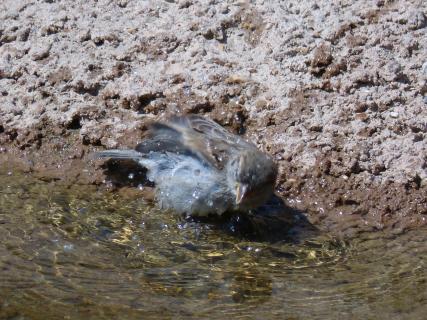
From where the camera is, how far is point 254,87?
615cm

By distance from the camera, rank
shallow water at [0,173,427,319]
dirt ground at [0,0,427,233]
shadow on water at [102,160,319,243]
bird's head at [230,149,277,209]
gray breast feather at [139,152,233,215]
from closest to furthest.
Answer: shallow water at [0,173,427,319], shadow on water at [102,160,319,243], bird's head at [230,149,277,209], gray breast feather at [139,152,233,215], dirt ground at [0,0,427,233]

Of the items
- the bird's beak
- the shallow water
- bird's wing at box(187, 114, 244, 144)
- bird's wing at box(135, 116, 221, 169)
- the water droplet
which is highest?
bird's wing at box(187, 114, 244, 144)

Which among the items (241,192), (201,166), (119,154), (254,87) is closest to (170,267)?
(241,192)

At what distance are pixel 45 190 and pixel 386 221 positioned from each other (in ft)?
6.80

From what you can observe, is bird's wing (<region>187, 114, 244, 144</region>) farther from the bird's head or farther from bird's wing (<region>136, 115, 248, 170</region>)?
the bird's head

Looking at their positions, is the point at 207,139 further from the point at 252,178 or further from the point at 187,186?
the point at 252,178

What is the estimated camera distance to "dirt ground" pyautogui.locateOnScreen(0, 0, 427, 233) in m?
5.73

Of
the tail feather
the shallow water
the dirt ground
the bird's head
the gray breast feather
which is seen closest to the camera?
the shallow water

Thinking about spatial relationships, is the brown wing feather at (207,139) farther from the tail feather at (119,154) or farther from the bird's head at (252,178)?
the tail feather at (119,154)

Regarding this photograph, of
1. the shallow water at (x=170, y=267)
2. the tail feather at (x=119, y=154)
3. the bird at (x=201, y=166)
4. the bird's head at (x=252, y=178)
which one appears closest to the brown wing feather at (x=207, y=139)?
the bird at (x=201, y=166)

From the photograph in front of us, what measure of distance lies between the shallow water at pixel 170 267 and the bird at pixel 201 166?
151 millimetres

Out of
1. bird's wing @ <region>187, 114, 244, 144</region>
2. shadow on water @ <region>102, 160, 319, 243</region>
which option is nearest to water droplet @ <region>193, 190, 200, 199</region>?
shadow on water @ <region>102, 160, 319, 243</region>

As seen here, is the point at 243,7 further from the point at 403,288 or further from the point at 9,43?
the point at 403,288

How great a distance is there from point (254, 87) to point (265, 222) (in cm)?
103
